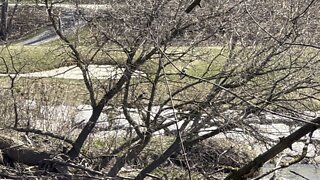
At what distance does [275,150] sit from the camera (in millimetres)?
2730

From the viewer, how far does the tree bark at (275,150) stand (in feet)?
8.72

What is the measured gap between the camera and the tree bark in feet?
8.72

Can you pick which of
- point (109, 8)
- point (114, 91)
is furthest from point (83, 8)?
point (114, 91)

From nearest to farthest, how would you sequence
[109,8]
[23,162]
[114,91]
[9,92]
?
[109,8] → [114,91] → [23,162] → [9,92]

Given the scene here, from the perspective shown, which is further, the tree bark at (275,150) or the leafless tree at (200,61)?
the leafless tree at (200,61)

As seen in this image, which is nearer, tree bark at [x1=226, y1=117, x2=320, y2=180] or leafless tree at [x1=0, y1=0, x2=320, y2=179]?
tree bark at [x1=226, y1=117, x2=320, y2=180]

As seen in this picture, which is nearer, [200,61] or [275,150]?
[275,150]

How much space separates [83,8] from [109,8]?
15.0 inches

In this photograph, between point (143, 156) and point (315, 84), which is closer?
point (315, 84)

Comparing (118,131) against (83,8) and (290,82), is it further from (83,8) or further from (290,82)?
(290,82)

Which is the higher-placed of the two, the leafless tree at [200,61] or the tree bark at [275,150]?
the leafless tree at [200,61]

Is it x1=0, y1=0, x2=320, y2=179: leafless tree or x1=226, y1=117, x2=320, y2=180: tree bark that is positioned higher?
x1=0, y1=0, x2=320, y2=179: leafless tree

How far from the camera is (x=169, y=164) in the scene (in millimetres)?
7848

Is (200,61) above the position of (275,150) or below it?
above
